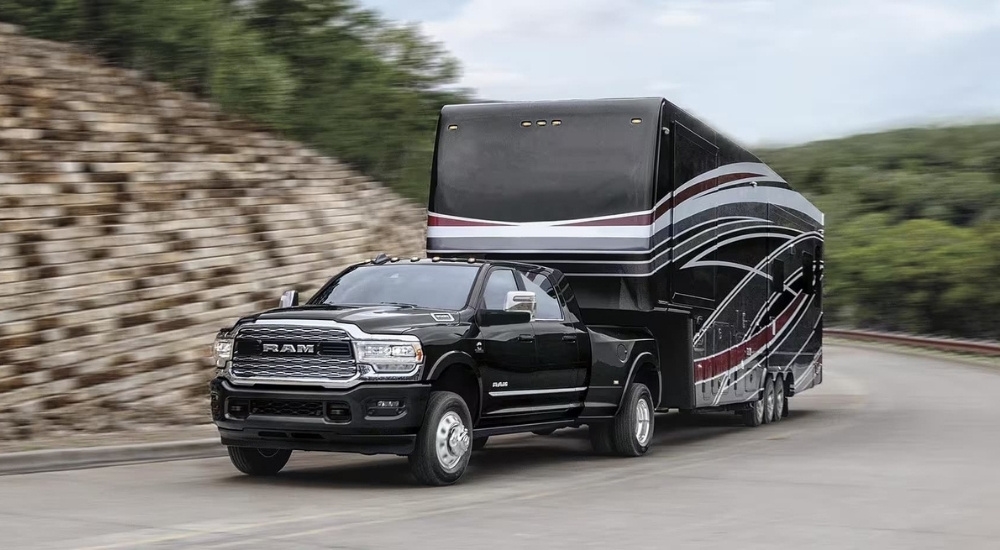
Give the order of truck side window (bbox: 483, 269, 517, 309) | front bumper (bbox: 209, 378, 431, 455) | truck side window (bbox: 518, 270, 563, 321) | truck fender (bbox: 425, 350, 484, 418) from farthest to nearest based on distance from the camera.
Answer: truck side window (bbox: 518, 270, 563, 321) → truck side window (bbox: 483, 269, 517, 309) → truck fender (bbox: 425, 350, 484, 418) → front bumper (bbox: 209, 378, 431, 455)

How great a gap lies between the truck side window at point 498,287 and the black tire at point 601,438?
2237 mm

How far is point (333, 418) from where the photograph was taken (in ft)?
37.0

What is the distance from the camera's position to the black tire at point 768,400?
21.0 m

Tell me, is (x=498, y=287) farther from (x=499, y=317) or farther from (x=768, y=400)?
(x=768, y=400)

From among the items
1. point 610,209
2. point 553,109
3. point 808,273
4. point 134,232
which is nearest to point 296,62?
point 134,232

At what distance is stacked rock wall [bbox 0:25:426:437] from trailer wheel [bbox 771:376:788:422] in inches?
303

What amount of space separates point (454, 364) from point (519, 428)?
1398 millimetres

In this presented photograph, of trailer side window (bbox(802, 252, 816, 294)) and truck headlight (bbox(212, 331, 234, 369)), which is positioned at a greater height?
trailer side window (bbox(802, 252, 816, 294))

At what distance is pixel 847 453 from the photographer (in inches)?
603

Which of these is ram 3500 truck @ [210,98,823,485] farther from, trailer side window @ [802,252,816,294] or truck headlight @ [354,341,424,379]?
trailer side window @ [802,252,816,294]

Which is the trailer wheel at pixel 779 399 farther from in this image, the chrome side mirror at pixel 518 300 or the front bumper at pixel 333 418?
the front bumper at pixel 333 418

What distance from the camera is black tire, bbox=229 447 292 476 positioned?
40.5 ft

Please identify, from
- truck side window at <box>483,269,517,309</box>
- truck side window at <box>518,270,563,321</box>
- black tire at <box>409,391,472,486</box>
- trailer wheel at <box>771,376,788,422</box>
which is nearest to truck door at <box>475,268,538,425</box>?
truck side window at <box>483,269,517,309</box>

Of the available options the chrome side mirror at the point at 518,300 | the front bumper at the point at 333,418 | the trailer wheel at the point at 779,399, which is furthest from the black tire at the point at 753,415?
the front bumper at the point at 333,418
